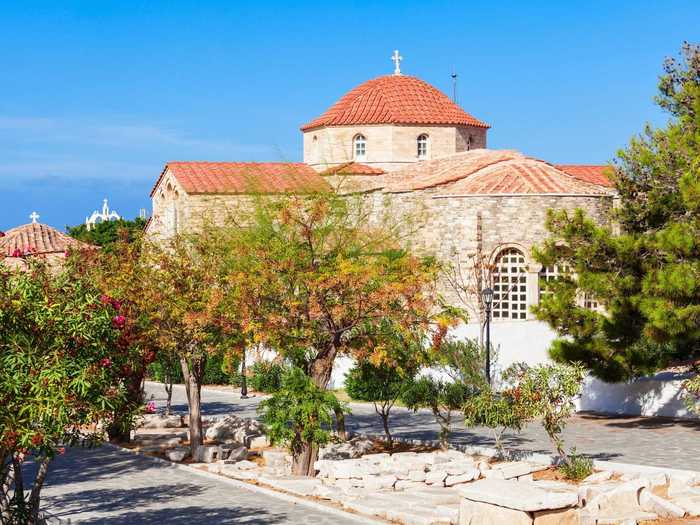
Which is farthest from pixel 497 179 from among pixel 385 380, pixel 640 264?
pixel 385 380

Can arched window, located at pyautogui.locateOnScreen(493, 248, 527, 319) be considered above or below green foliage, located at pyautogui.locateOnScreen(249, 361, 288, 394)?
above

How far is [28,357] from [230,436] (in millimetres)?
14106

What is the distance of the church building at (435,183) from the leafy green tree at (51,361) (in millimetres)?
15814

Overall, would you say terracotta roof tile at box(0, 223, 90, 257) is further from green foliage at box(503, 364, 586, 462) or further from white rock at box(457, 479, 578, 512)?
white rock at box(457, 479, 578, 512)

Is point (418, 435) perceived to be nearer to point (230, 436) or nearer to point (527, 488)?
point (230, 436)

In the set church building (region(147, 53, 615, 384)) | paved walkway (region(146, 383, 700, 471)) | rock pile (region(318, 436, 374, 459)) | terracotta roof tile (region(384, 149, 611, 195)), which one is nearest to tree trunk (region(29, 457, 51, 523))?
rock pile (region(318, 436, 374, 459))

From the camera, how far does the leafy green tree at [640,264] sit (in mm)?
20703

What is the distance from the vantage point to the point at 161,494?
15.7 meters

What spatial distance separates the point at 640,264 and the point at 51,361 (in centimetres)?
1526

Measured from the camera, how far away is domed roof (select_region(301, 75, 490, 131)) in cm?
4938

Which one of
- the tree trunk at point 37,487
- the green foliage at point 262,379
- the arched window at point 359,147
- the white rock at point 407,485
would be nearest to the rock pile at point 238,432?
the white rock at point 407,485

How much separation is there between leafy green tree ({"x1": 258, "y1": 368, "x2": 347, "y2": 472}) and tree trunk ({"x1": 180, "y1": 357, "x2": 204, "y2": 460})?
279 cm

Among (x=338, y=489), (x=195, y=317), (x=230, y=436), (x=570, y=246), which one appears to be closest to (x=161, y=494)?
(x=338, y=489)

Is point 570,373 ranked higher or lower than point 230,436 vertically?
higher
